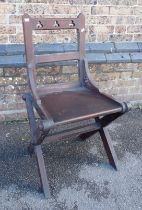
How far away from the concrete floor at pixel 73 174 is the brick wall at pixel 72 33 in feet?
1.43

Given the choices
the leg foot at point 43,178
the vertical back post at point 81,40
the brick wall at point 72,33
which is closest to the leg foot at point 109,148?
the vertical back post at point 81,40

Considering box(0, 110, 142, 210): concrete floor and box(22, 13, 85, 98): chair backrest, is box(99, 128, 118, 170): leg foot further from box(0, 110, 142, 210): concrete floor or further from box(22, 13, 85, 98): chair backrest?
box(22, 13, 85, 98): chair backrest

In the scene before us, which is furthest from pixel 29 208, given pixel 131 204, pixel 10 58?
pixel 10 58

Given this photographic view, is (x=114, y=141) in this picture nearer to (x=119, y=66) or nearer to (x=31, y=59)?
(x=119, y=66)

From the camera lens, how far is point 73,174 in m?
2.92

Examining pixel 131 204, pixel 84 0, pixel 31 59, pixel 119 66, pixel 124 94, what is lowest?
pixel 131 204

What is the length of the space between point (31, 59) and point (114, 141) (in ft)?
4.25

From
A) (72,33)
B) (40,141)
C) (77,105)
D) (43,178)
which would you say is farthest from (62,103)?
(72,33)

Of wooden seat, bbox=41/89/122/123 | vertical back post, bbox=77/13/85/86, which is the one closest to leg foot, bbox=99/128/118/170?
wooden seat, bbox=41/89/122/123

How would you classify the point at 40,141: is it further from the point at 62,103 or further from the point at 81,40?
the point at 81,40

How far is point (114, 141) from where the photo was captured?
3.45 m

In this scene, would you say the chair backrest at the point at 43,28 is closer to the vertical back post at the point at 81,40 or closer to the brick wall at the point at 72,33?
the vertical back post at the point at 81,40

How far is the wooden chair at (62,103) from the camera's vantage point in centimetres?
254

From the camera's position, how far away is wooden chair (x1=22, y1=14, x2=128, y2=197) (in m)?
2.54
